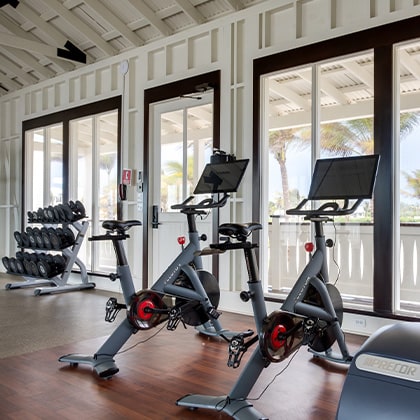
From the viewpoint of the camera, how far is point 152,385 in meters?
3.11

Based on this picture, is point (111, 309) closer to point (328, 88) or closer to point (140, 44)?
point (328, 88)

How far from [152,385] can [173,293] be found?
816mm

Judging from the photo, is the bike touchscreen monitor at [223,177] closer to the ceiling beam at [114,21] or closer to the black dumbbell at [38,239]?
the ceiling beam at [114,21]

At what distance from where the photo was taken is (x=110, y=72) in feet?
23.6

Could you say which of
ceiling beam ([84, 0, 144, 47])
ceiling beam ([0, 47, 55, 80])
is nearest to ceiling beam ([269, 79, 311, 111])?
ceiling beam ([84, 0, 144, 47])

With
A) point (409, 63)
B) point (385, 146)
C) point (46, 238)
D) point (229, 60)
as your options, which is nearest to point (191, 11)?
point (229, 60)

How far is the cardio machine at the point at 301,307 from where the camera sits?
2521 mm

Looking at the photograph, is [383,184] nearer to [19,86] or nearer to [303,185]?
[303,185]

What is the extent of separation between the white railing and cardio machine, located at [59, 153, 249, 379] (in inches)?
64.3

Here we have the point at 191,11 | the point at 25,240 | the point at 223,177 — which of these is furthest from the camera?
the point at 25,240

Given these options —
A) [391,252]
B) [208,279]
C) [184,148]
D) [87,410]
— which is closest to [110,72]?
[184,148]

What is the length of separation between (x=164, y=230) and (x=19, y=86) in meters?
4.84

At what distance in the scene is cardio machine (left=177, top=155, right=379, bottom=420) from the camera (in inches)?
99.3

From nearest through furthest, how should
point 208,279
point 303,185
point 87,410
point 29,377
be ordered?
point 87,410, point 29,377, point 208,279, point 303,185
